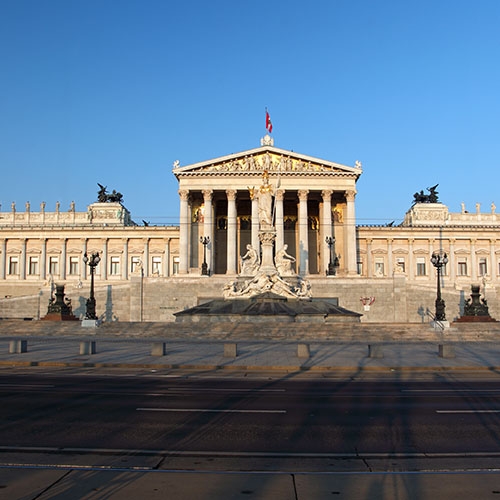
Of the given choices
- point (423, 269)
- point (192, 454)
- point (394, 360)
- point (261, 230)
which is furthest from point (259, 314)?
point (423, 269)

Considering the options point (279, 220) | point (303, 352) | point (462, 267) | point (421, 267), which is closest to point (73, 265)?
point (279, 220)

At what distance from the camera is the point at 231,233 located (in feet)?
271

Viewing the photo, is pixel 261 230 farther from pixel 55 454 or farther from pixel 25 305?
pixel 55 454

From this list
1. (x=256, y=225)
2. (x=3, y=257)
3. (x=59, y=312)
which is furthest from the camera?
(x=3, y=257)

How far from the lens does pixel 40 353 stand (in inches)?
1068

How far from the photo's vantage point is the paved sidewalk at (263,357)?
897 inches

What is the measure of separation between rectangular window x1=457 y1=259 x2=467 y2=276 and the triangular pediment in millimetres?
24716

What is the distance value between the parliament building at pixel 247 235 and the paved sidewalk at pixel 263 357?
4064 centimetres

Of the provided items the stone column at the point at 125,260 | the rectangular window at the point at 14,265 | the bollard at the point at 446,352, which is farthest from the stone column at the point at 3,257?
the bollard at the point at 446,352

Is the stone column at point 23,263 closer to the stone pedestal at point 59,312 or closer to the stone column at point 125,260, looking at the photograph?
the stone column at point 125,260

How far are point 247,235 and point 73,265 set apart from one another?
29.7m

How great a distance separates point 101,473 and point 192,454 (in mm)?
1747

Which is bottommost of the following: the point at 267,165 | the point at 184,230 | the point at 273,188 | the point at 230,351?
the point at 230,351

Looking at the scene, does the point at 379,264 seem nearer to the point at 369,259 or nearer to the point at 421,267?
the point at 369,259
